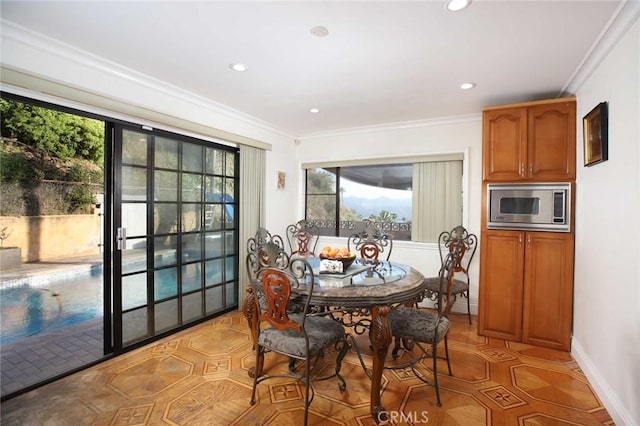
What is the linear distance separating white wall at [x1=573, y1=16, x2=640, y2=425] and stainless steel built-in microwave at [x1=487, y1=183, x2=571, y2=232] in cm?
21

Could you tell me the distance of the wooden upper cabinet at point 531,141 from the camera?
9.27ft

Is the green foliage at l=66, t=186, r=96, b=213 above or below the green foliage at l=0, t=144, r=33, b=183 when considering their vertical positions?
below

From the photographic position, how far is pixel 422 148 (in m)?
4.07

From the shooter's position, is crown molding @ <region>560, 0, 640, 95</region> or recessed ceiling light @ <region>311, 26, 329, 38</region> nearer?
crown molding @ <region>560, 0, 640, 95</region>

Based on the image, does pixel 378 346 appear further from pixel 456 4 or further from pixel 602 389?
pixel 456 4

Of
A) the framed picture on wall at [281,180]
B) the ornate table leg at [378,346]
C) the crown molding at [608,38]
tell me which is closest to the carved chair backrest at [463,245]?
the crown molding at [608,38]

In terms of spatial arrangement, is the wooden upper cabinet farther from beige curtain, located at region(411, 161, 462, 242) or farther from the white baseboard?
the white baseboard

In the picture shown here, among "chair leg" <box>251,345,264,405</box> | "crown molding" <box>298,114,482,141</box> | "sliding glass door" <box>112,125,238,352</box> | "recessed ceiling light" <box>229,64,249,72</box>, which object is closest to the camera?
"chair leg" <box>251,345,264,405</box>

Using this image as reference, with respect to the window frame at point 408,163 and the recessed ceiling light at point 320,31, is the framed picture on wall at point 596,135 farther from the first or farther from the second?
the recessed ceiling light at point 320,31

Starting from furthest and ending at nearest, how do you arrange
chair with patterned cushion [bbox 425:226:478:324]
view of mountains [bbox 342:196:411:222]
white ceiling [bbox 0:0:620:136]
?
view of mountains [bbox 342:196:411:222]
chair with patterned cushion [bbox 425:226:478:324]
white ceiling [bbox 0:0:620:136]

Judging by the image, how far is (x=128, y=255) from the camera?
9.20ft

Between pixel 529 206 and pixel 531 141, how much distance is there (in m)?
0.62

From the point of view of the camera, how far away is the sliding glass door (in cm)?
276

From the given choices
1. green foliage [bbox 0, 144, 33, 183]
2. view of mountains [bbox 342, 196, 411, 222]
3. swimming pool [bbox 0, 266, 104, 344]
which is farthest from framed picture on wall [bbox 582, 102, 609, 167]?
green foliage [bbox 0, 144, 33, 183]
